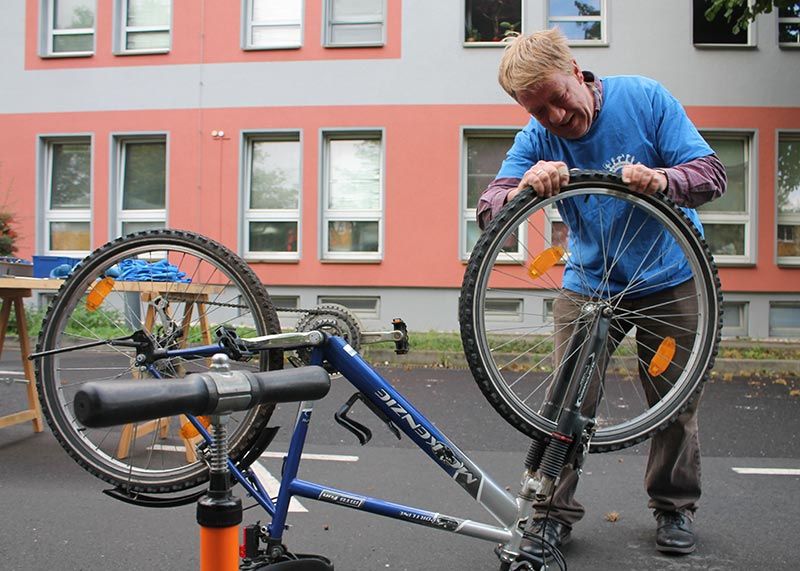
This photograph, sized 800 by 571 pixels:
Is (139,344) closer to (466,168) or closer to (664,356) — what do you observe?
(664,356)

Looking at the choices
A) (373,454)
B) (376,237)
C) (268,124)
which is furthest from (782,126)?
(373,454)

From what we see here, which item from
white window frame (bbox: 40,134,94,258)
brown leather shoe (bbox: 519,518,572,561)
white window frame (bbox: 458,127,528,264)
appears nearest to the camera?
brown leather shoe (bbox: 519,518,572,561)

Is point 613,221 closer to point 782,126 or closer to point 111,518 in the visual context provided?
point 111,518

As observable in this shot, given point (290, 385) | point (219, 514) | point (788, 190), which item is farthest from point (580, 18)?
point (219, 514)

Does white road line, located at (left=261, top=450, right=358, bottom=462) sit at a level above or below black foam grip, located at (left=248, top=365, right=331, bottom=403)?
below

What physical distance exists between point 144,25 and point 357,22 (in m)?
3.75

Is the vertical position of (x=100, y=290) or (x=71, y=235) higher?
(x=71, y=235)

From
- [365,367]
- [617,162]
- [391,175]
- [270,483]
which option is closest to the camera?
[365,367]

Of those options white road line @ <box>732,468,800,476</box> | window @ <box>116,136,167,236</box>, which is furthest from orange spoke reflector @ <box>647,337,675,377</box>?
window @ <box>116,136,167,236</box>

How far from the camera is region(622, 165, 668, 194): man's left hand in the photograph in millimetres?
1871

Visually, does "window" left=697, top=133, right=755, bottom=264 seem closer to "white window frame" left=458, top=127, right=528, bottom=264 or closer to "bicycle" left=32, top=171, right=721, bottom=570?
"white window frame" left=458, top=127, right=528, bottom=264

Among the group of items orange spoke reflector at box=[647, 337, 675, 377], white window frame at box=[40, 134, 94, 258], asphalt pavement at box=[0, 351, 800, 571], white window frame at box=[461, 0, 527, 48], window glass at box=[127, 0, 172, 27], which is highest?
window glass at box=[127, 0, 172, 27]

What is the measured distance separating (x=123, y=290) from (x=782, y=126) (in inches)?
454

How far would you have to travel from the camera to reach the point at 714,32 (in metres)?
11.5
